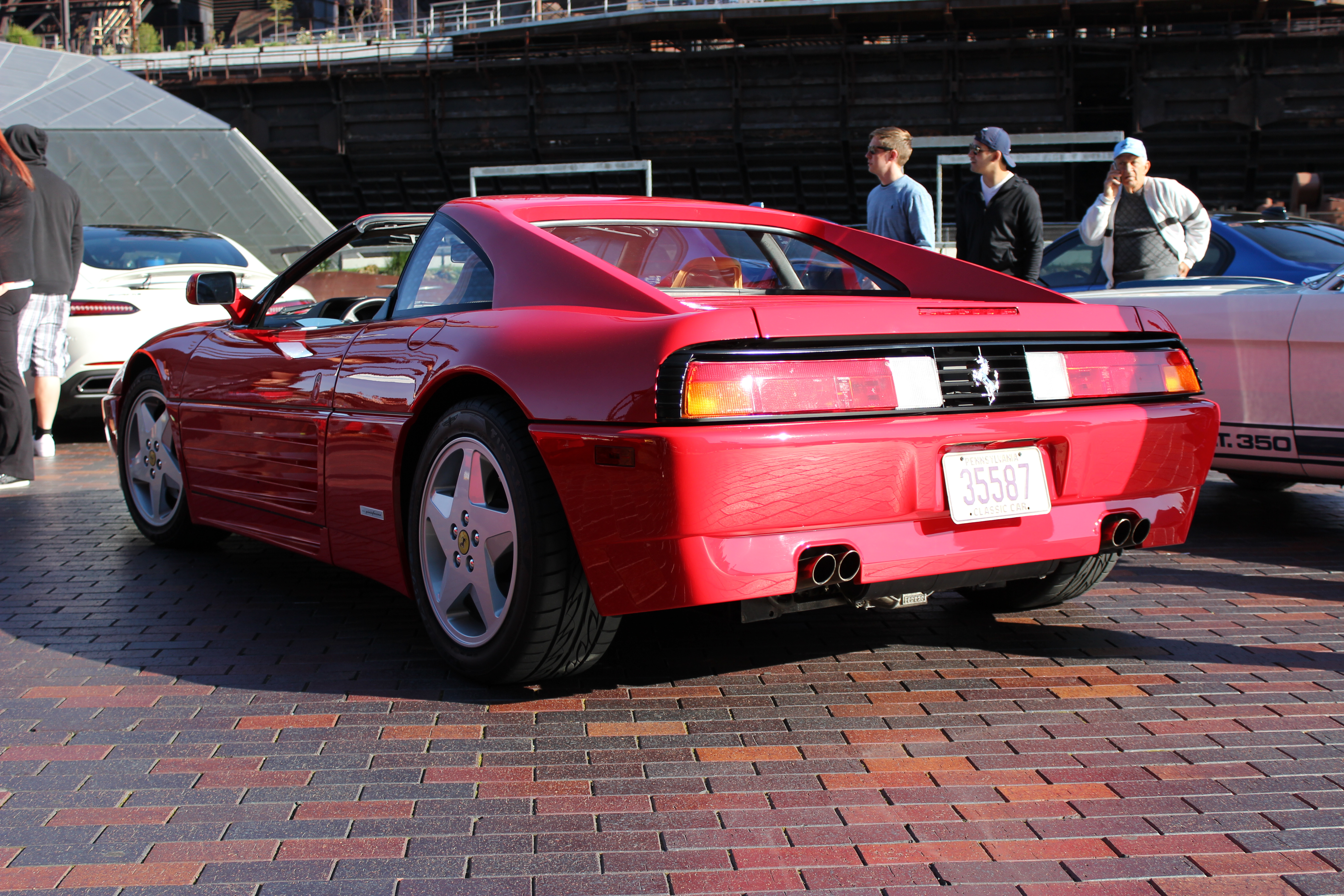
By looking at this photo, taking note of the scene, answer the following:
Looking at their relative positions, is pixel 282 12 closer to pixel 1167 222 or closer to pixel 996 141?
pixel 996 141

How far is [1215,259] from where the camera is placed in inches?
285

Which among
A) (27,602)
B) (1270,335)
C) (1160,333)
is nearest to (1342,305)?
(1270,335)

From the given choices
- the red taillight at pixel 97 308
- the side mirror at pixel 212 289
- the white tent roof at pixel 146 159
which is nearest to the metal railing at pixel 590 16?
the white tent roof at pixel 146 159

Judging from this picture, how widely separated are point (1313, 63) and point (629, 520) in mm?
41843

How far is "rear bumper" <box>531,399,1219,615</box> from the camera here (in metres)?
2.62

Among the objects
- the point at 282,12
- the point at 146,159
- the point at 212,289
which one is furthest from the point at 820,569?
the point at 282,12

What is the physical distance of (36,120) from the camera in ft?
64.7

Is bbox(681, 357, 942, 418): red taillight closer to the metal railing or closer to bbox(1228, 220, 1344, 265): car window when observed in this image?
bbox(1228, 220, 1344, 265): car window

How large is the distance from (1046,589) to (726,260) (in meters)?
1.50

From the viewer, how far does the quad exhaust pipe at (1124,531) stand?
10.5 feet

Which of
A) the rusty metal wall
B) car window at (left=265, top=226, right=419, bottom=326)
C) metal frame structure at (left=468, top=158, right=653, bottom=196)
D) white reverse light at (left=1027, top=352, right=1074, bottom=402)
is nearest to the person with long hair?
car window at (left=265, top=226, right=419, bottom=326)

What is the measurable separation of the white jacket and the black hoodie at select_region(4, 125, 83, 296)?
18.6 feet

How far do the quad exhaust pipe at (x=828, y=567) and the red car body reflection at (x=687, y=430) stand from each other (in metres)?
0.02

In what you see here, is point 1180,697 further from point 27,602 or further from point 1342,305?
point 27,602
